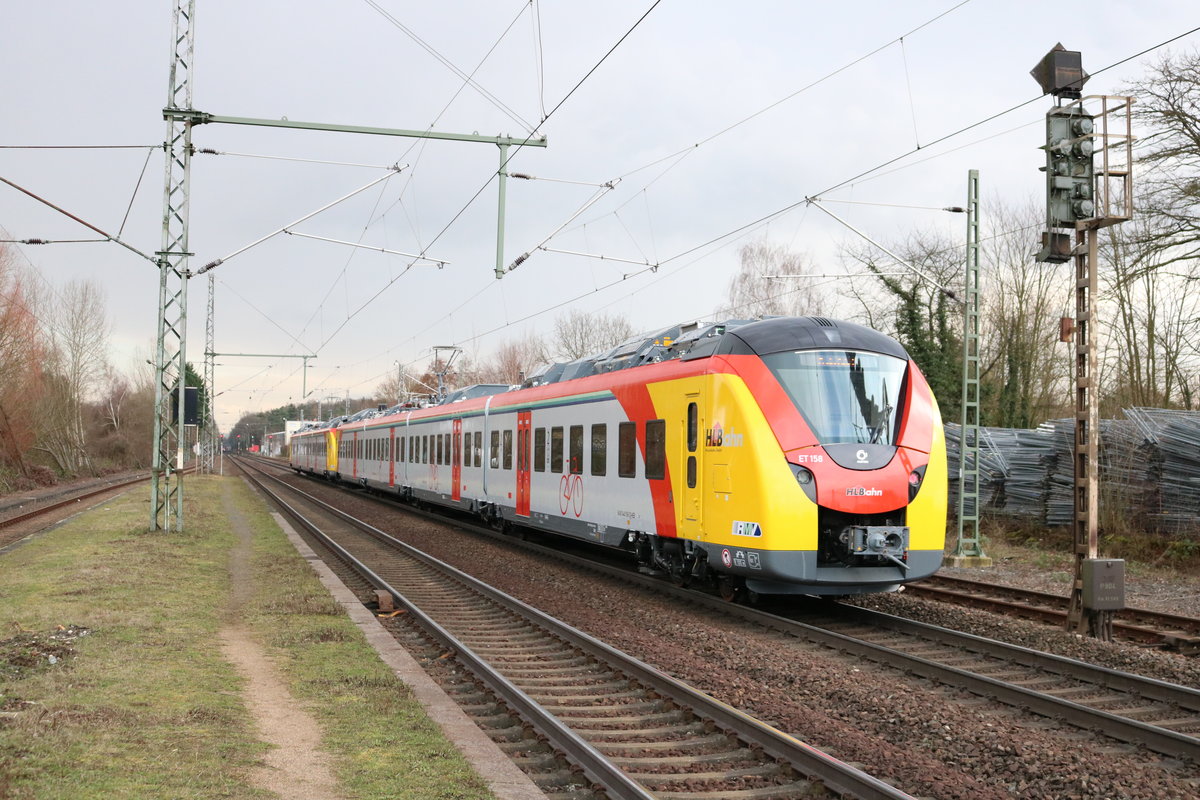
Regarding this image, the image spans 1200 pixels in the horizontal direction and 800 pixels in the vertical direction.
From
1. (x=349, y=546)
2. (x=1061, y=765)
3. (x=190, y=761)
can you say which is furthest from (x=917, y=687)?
(x=349, y=546)

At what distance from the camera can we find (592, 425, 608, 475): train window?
1502 cm

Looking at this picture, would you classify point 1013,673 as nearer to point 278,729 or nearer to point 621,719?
point 621,719

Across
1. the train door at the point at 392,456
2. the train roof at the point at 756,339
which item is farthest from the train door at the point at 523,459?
the train door at the point at 392,456

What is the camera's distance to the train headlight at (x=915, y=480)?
1095 centimetres

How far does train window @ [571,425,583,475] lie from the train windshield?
563cm

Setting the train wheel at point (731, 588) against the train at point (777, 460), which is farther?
the train wheel at point (731, 588)

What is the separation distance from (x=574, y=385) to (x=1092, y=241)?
27.9ft

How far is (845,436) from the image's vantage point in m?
10.8

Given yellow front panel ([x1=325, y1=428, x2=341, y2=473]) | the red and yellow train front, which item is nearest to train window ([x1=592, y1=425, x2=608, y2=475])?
the red and yellow train front

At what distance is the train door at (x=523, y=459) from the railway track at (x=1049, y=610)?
7.75 metres

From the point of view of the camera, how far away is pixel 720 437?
443 inches

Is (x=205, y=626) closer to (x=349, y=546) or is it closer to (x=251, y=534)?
(x=349, y=546)

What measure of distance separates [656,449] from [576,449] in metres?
3.50

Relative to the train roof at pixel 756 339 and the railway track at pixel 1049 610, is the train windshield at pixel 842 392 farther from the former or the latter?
the railway track at pixel 1049 610
